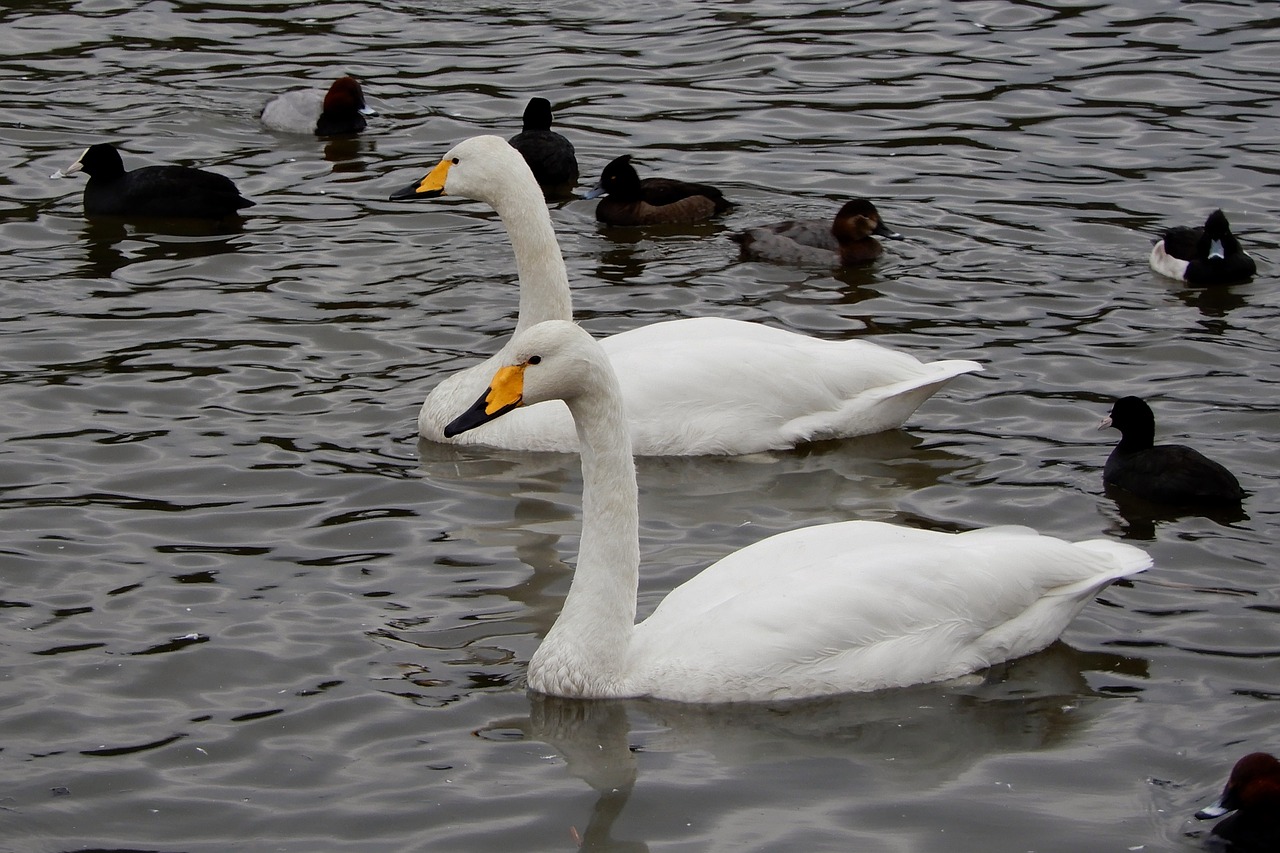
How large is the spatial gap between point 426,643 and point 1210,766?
2.89 m

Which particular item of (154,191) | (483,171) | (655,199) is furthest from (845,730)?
(154,191)

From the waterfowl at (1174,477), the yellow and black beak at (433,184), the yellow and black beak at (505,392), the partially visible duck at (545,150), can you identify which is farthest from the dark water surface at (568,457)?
the yellow and black beak at (505,392)

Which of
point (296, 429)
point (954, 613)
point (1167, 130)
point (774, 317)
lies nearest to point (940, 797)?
point (954, 613)

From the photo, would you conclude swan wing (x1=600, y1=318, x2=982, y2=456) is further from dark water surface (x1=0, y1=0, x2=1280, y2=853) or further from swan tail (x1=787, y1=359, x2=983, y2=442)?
dark water surface (x1=0, y1=0, x2=1280, y2=853)

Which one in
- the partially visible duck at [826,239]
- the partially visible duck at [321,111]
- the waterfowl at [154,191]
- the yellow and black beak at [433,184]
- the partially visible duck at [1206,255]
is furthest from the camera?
the partially visible duck at [321,111]

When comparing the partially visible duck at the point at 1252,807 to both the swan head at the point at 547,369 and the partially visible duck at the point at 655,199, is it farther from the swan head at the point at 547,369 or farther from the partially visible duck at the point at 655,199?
the partially visible duck at the point at 655,199

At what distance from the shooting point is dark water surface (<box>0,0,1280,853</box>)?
20.3 ft

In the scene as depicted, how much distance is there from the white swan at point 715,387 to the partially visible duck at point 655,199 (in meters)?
3.34

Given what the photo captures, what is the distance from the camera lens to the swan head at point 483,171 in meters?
9.91

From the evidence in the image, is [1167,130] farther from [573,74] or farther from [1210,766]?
[1210,766]

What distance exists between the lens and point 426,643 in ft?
23.6

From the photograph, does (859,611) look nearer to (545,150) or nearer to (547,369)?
(547,369)

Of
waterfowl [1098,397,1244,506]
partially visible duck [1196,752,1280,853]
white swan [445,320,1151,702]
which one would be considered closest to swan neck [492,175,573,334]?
waterfowl [1098,397,1244,506]

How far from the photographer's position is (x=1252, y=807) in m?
5.59
